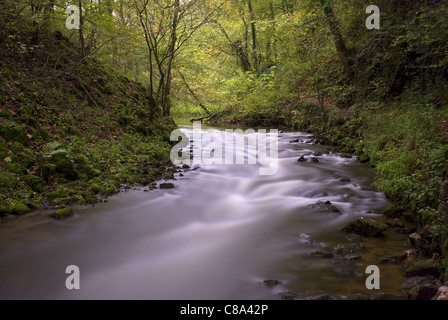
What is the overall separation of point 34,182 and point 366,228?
605 centimetres

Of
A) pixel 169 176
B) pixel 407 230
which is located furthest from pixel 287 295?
pixel 169 176

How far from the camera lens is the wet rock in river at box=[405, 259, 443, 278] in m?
3.74

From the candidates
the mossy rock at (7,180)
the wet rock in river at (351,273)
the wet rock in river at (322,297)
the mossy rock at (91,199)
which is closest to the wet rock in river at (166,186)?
the mossy rock at (91,199)

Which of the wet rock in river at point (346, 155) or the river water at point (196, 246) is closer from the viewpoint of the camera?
the river water at point (196, 246)

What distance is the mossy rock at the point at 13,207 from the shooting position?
5.08 meters

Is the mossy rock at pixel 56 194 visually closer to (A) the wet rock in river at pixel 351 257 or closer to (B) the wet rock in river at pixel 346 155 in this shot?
(A) the wet rock in river at pixel 351 257

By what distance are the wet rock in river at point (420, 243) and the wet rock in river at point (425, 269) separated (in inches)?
18.6

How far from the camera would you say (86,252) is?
15.1ft

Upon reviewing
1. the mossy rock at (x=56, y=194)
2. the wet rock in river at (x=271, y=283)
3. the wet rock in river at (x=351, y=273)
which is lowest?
the wet rock in river at (x=271, y=283)

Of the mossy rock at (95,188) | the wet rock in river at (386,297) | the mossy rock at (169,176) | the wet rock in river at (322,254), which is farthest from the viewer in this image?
the mossy rock at (169,176)

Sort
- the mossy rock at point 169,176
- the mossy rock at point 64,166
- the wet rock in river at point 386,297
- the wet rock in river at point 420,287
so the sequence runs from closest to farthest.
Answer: the wet rock in river at point 420,287, the wet rock in river at point 386,297, the mossy rock at point 64,166, the mossy rock at point 169,176

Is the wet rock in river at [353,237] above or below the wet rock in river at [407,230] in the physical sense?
below

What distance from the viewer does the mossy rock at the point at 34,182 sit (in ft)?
19.0
